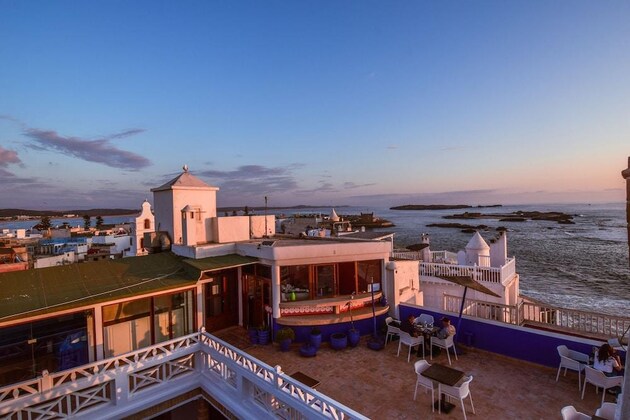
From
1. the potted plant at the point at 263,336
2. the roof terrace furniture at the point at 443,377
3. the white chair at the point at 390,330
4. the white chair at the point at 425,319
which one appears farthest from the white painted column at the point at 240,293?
the roof terrace furniture at the point at 443,377

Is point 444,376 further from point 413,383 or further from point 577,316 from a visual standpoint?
point 577,316

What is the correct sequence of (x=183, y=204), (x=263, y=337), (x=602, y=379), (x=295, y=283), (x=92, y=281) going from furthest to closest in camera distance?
(x=183, y=204) → (x=295, y=283) → (x=263, y=337) → (x=92, y=281) → (x=602, y=379)

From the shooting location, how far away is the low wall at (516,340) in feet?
29.3

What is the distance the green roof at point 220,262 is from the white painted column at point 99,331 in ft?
9.68

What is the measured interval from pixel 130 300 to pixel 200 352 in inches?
106

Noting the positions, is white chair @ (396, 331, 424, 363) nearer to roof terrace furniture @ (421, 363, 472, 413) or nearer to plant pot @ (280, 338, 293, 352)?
roof terrace furniture @ (421, 363, 472, 413)

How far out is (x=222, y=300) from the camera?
1313cm

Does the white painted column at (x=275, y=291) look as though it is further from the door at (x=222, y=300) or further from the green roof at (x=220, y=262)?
the door at (x=222, y=300)

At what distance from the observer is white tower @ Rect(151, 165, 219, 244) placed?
14953 mm

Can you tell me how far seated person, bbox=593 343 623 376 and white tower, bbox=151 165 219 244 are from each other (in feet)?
45.6

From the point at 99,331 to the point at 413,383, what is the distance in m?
9.16

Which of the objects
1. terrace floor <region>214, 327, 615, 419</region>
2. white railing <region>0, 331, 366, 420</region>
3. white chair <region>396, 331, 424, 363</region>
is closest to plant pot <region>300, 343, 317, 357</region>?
terrace floor <region>214, 327, 615, 419</region>

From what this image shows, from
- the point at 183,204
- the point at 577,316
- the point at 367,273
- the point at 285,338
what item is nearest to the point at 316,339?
the point at 285,338

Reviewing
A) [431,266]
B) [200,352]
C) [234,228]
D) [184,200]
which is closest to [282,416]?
[200,352]
